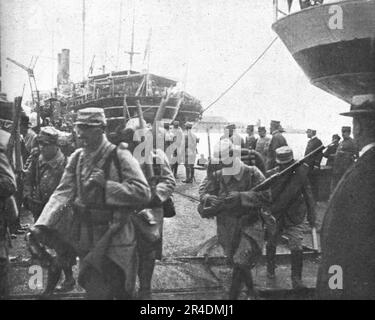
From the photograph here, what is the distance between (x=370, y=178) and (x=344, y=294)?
0.84 m

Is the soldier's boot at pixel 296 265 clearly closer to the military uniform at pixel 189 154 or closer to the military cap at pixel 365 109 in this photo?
the military cap at pixel 365 109

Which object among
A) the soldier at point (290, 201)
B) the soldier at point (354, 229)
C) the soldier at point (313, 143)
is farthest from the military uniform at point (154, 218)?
the soldier at point (313, 143)

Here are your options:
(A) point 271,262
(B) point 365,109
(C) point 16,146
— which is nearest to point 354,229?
(B) point 365,109

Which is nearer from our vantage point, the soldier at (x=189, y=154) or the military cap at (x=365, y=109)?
the military cap at (x=365, y=109)

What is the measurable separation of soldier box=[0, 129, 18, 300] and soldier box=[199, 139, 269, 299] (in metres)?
1.97

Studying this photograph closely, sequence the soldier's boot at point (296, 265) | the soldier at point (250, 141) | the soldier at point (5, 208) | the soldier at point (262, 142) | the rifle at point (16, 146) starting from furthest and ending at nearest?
the soldier at point (250, 141) < the soldier at point (262, 142) < the rifle at point (16, 146) < the soldier's boot at point (296, 265) < the soldier at point (5, 208)

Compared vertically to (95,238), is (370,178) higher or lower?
higher

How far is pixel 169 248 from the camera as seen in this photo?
7027 millimetres

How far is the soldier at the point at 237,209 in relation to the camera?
15.2ft

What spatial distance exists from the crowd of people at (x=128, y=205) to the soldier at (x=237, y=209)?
1 cm

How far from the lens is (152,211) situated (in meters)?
4.80

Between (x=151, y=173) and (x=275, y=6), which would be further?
(x=275, y=6)

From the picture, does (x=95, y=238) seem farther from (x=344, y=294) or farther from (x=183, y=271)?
(x=183, y=271)

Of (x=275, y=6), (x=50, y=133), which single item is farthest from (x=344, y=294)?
(x=275, y=6)
